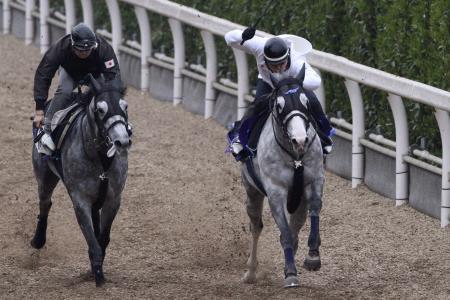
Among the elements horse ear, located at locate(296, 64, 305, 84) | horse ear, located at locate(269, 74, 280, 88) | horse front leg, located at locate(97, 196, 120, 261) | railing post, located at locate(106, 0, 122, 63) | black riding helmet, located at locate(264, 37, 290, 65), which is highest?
railing post, located at locate(106, 0, 122, 63)

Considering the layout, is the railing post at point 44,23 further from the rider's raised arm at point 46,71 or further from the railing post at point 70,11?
the rider's raised arm at point 46,71

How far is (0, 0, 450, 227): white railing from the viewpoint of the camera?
11.4 meters

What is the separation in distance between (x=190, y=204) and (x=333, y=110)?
1816 millimetres

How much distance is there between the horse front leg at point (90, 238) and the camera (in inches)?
408

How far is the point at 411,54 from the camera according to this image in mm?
12500

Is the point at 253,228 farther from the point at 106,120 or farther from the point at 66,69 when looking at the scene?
the point at 66,69

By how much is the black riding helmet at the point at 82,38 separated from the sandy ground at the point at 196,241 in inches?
70.4

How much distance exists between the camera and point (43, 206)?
1157 centimetres

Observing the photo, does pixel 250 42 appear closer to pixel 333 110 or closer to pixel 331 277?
pixel 331 277

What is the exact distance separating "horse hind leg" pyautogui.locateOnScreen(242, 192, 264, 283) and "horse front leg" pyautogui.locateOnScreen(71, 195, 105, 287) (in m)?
1.14

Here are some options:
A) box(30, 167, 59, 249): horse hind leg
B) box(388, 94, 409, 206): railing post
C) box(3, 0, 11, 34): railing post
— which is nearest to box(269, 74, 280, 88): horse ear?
box(388, 94, 409, 206): railing post

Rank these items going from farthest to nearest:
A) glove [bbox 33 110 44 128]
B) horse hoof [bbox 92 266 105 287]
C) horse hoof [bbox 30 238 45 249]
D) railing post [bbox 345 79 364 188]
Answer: railing post [bbox 345 79 364 188] < horse hoof [bbox 30 238 45 249] < glove [bbox 33 110 44 128] < horse hoof [bbox 92 266 105 287]

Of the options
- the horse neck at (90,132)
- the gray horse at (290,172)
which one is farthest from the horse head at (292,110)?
the horse neck at (90,132)

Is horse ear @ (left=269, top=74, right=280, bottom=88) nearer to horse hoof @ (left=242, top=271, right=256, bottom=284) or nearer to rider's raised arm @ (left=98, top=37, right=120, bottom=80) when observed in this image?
rider's raised arm @ (left=98, top=37, right=120, bottom=80)
